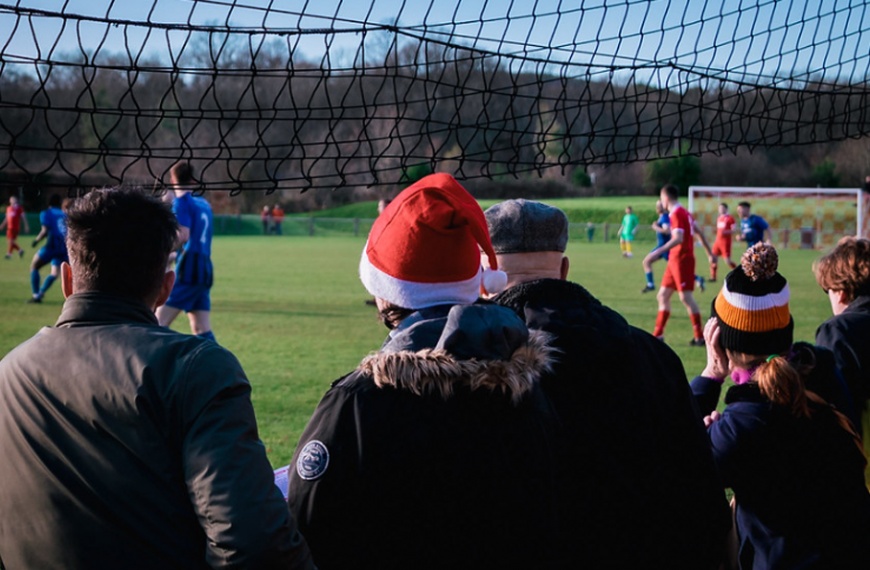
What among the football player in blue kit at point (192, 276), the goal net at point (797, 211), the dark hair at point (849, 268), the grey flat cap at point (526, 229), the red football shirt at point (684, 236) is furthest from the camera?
the goal net at point (797, 211)

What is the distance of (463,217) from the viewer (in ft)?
7.64

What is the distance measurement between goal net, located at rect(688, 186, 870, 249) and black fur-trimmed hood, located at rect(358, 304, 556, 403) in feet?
127

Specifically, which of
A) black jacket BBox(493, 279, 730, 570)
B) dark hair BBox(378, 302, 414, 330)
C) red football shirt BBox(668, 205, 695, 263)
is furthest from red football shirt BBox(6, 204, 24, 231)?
black jacket BBox(493, 279, 730, 570)

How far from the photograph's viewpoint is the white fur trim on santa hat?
7.64 feet

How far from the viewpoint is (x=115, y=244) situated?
2213 mm

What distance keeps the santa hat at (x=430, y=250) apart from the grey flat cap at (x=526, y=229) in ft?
1.21

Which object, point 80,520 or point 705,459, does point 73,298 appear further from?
point 705,459

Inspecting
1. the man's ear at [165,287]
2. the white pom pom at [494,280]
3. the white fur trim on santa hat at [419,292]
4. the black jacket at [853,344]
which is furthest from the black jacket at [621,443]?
the black jacket at [853,344]

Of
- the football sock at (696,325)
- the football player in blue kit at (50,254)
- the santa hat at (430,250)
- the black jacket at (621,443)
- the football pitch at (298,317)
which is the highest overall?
the santa hat at (430,250)

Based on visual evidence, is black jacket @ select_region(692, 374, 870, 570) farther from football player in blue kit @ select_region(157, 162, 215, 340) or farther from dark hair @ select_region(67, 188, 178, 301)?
football player in blue kit @ select_region(157, 162, 215, 340)

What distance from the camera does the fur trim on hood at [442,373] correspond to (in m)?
2.00

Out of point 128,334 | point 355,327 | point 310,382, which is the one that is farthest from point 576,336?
point 355,327

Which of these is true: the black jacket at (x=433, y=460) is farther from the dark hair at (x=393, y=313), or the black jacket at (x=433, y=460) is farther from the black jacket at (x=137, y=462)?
the dark hair at (x=393, y=313)

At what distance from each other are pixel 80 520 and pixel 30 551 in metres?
0.16
